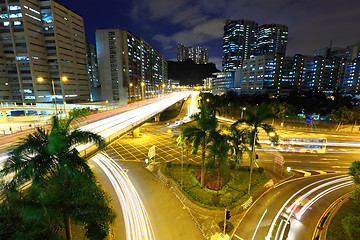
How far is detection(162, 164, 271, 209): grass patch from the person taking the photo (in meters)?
15.8

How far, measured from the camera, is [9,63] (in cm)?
6394

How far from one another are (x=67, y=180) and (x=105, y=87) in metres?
94.2

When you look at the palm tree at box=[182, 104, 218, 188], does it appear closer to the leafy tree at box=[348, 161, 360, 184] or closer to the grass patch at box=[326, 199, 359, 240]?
the leafy tree at box=[348, 161, 360, 184]

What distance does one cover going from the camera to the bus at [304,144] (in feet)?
94.0

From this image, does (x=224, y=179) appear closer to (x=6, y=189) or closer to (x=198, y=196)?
(x=198, y=196)

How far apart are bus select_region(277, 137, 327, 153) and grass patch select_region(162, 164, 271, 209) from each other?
38.6ft

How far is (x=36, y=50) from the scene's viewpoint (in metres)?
65.1

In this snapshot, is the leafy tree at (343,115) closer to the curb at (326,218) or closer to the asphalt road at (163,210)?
the curb at (326,218)

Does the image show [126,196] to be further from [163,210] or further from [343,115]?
[343,115]

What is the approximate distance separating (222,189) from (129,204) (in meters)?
9.99

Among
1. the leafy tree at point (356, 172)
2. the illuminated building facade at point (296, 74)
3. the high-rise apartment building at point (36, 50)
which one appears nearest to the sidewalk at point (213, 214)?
the leafy tree at point (356, 172)

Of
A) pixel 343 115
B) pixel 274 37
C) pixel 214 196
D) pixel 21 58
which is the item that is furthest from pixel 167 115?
pixel 274 37

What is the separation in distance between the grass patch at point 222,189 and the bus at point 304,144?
11.8m

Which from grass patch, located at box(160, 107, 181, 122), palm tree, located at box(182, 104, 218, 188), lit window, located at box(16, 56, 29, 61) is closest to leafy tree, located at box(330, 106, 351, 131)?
palm tree, located at box(182, 104, 218, 188)
